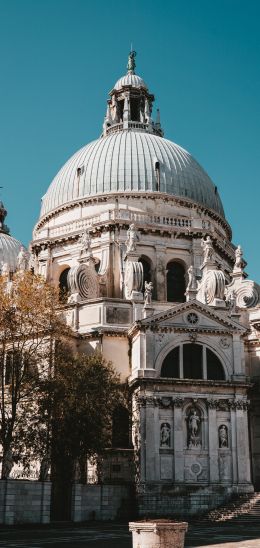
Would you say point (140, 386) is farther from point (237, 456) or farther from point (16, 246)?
point (16, 246)

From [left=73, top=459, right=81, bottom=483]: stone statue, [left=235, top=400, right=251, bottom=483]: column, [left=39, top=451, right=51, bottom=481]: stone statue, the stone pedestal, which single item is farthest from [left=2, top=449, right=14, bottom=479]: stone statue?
the stone pedestal

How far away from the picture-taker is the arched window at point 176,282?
5184 cm

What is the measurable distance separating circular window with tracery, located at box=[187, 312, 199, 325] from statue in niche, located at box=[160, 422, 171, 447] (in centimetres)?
639

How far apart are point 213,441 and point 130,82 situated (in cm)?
3830

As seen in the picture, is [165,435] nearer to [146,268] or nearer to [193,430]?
[193,430]

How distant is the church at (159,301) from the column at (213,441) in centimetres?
6

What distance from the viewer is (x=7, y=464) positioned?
3256 cm

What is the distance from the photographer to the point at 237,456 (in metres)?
40.1

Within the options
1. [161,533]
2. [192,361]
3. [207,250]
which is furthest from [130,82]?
[161,533]

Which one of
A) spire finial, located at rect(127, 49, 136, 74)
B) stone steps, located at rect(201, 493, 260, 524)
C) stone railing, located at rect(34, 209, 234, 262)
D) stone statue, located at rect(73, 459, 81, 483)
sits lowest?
stone steps, located at rect(201, 493, 260, 524)

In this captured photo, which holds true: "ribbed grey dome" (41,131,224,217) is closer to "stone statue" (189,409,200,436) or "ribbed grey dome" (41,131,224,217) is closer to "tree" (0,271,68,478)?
"tree" (0,271,68,478)

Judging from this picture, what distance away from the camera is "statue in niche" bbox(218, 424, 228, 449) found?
133 ft

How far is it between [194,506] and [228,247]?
24.7 meters

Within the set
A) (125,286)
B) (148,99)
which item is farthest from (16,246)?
(125,286)
